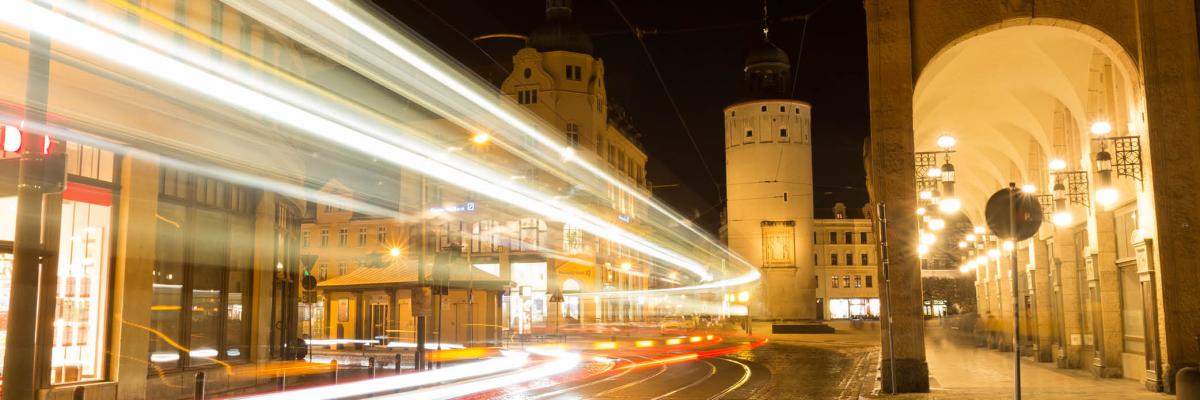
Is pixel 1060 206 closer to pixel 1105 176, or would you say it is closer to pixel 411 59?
pixel 1105 176

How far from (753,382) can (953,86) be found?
8892 millimetres

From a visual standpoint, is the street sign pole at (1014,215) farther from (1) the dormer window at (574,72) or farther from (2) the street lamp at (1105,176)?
(1) the dormer window at (574,72)

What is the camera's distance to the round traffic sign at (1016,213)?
8523 millimetres

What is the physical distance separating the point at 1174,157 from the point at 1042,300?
12118 millimetres

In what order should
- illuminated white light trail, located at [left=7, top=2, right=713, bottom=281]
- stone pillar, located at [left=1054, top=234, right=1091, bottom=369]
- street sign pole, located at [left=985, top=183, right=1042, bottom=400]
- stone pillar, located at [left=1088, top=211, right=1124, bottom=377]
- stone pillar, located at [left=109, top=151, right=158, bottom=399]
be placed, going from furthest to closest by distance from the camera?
stone pillar, located at [left=1054, top=234, right=1091, bottom=369]
stone pillar, located at [left=1088, top=211, right=1124, bottom=377]
stone pillar, located at [left=109, top=151, right=158, bottom=399]
illuminated white light trail, located at [left=7, top=2, right=713, bottom=281]
street sign pole, located at [left=985, top=183, right=1042, bottom=400]

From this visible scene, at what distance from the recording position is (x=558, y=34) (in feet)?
226

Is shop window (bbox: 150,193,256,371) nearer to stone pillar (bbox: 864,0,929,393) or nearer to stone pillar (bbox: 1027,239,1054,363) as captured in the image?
stone pillar (bbox: 864,0,929,393)

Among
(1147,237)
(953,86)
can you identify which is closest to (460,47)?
(953,86)

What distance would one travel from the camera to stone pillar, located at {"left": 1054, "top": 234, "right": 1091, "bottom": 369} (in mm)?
23109

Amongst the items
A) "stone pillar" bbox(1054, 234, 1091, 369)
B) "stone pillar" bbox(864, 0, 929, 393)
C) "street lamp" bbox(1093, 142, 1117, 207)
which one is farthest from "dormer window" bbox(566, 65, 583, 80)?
"street lamp" bbox(1093, 142, 1117, 207)

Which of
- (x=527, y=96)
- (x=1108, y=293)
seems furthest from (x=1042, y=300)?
(x=527, y=96)

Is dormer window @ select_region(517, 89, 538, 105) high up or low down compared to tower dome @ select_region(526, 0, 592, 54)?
down

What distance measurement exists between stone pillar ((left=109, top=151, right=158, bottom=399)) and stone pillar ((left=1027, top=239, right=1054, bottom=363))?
23.1 meters

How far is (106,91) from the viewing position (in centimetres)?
1424
